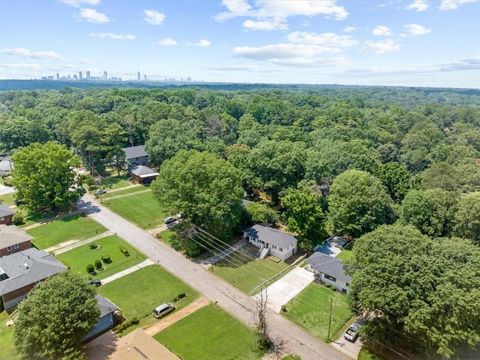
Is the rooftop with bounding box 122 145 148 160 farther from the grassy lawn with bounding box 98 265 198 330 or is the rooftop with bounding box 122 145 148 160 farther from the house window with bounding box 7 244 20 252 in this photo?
the grassy lawn with bounding box 98 265 198 330

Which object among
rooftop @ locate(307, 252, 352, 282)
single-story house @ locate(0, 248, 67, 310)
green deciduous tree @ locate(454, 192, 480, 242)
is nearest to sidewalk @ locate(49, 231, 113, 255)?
single-story house @ locate(0, 248, 67, 310)

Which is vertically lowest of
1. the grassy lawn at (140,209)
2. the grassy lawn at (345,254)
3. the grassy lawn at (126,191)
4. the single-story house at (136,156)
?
the grassy lawn at (345,254)

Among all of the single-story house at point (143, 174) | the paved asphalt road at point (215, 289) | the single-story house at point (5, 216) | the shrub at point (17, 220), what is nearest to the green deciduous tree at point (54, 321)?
the paved asphalt road at point (215, 289)

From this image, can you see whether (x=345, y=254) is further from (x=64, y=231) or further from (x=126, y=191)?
(x=126, y=191)

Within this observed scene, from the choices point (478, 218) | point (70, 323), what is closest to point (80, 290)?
point (70, 323)

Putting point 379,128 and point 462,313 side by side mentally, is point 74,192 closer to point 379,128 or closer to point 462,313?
point 462,313

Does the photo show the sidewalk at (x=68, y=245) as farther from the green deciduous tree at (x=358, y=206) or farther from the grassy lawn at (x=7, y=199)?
the green deciduous tree at (x=358, y=206)
